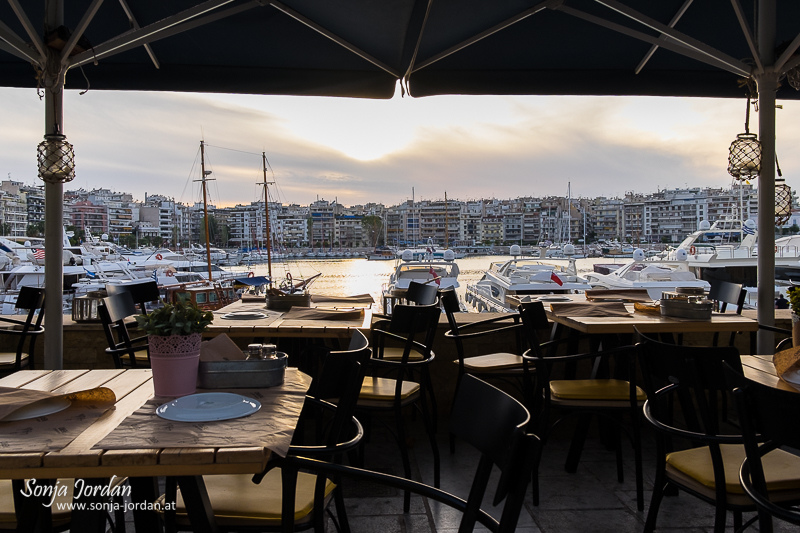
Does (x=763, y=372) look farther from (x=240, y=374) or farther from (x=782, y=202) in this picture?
(x=782, y=202)

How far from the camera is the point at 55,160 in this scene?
2.76 meters

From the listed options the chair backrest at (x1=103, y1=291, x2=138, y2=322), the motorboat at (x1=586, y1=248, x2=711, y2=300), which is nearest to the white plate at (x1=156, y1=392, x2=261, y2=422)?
the chair backrest at (x1=103, y1=291, x2=138, y2=322)

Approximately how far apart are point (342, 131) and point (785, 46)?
7851mm

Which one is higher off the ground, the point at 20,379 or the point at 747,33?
the point at 747,33

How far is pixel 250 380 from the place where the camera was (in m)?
1.41

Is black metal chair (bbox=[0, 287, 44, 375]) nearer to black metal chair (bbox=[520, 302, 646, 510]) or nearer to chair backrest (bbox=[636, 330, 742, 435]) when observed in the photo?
black metal chair (bbox=[520, 302, 646, 510])

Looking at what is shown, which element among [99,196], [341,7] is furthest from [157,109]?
[99,196]

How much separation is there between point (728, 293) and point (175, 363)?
3299 millimetres

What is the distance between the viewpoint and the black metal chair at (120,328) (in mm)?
2586

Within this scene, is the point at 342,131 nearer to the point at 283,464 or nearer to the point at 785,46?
the point at 785,46

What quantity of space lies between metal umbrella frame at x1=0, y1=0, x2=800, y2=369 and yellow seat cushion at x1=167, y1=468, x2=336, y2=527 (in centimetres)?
198

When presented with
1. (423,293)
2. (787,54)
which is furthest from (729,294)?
(423,293)

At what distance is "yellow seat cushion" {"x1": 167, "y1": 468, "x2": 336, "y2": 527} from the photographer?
128 cm

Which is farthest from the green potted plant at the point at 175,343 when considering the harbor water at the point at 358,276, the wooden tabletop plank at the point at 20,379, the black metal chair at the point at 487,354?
the harbor water at the point at 358,276
